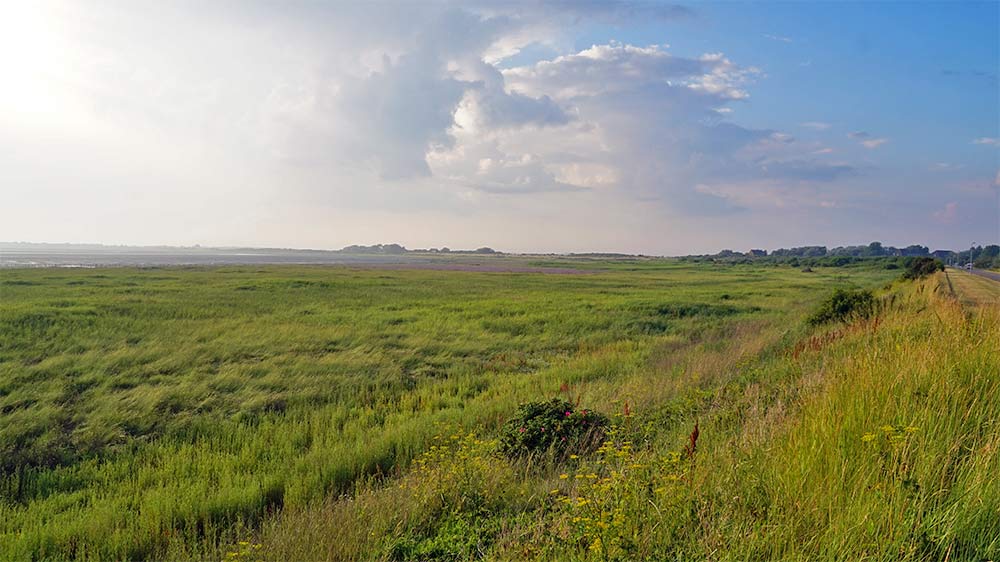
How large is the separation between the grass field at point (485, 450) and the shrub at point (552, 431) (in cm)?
28

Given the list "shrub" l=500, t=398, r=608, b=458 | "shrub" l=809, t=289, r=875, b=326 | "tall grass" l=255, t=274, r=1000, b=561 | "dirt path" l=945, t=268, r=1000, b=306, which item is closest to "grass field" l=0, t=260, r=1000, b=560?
"tall grass" l=255, t=274, r=1000, b=561

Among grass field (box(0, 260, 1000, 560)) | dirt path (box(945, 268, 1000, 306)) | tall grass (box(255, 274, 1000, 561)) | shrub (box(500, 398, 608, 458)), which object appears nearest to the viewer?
tall grass (box(255, 274, 1000, 561))

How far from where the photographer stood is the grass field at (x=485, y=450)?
3.15 metres

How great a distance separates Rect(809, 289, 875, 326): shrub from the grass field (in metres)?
1.63

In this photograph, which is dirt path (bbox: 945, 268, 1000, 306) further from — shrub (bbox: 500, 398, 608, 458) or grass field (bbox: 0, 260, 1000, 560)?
shrub (bbox: 500, 398, 608, 458)


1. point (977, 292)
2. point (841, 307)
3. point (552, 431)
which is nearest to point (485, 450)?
point (552, 431)

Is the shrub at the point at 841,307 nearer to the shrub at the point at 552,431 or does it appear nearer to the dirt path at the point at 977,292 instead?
the dirt path at the point at 977,292

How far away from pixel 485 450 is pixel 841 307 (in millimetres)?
15233

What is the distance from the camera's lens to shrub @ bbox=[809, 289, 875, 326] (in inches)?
616

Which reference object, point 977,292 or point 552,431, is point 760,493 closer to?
point 552,431

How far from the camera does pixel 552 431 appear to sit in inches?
254

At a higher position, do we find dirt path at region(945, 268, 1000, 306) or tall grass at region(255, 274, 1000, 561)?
dirt path at region(945, 268, 1000, 306)

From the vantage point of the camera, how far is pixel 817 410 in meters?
4.43

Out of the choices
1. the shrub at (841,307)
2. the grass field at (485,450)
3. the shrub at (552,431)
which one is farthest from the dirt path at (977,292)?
the shrub at (552,431)
